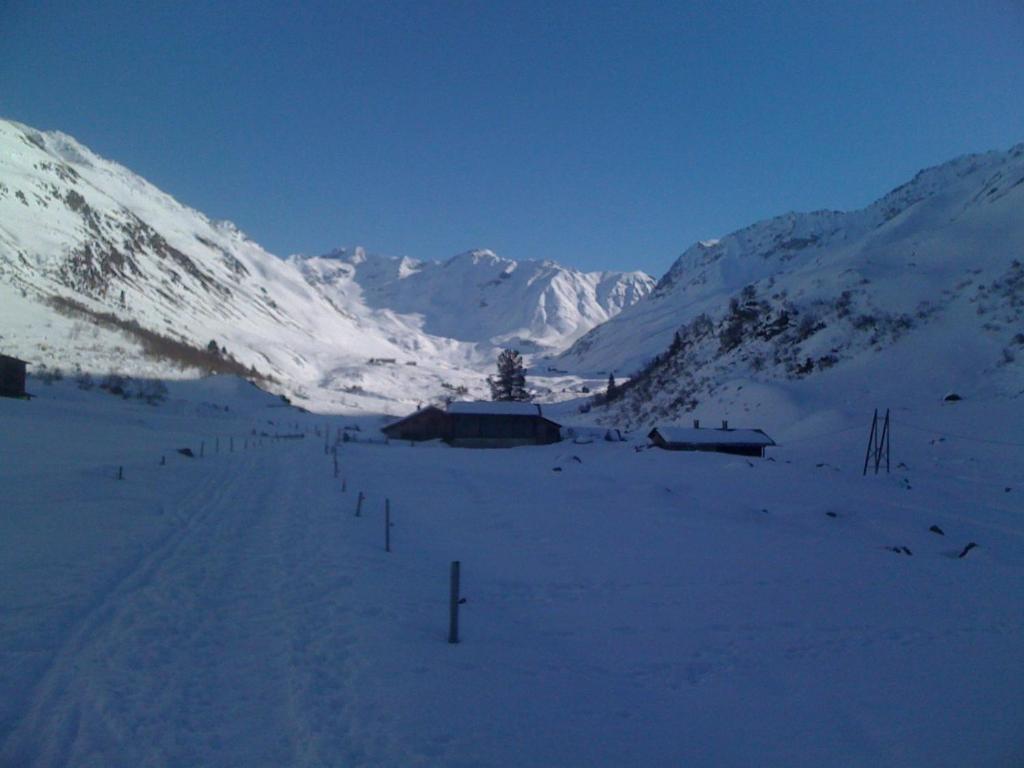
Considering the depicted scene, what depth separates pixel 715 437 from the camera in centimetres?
4791

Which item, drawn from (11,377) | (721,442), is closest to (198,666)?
(721,442)

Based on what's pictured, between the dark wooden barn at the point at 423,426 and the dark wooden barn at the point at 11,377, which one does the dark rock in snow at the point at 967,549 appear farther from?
the dark wooden barn at the point at 11,377

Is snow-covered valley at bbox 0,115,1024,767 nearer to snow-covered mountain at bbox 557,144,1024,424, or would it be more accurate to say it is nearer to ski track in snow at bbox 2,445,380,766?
ski track in snow at bbox 2,445,380,766

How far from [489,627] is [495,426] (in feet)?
160

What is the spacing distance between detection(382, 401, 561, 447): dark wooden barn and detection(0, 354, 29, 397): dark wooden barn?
32.7 metres

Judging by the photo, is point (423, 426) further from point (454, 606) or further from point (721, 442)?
point (454, 606)

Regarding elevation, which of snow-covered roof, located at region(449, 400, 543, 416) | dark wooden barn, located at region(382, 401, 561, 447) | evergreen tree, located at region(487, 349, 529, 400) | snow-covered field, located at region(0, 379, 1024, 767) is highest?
evergreen tree, located at region(487, 349, 529, 400)

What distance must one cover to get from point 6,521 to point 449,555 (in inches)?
397

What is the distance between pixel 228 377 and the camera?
8962cm

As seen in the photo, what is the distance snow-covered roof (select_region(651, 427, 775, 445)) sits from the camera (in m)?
47.1

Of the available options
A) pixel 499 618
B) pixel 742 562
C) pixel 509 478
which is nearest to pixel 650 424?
pixel 509 478

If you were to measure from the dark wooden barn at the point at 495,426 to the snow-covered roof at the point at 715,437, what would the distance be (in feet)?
45.5

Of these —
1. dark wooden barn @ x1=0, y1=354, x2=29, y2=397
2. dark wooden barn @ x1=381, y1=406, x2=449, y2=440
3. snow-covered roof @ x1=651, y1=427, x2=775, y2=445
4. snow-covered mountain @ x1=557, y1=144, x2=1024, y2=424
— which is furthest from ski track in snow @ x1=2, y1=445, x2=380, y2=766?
snow-covered mountain @ x1=557, y1=144, x2=1024, y2=424

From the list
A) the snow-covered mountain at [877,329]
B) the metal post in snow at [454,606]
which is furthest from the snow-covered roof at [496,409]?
the metal post in snow at [454,606]
